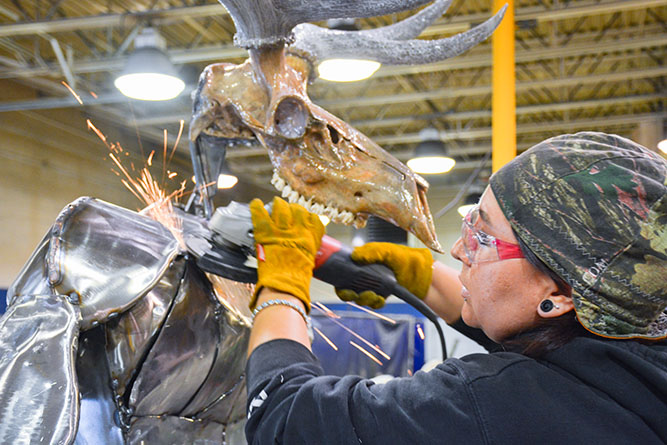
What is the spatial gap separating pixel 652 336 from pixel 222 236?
0.94m

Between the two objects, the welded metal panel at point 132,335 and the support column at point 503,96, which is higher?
the support column at point 503,96

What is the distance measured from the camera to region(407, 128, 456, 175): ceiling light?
870cm

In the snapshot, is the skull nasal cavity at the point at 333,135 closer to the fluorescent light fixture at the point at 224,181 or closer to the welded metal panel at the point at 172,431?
the fluorescent light fixture at the point at 224,181

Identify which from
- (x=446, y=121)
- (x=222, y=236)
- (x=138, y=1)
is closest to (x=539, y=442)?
(x=222, y=236)

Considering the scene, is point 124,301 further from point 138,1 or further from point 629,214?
point 138,1

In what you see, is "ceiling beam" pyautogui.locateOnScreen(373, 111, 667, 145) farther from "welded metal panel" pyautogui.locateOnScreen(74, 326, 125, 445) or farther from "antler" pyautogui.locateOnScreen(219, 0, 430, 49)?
"welded metal panel" pyautogui.locateOnScreen(74, 326, 125, 445)

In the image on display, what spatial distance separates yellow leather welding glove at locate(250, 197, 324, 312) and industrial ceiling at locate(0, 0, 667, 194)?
5.87m

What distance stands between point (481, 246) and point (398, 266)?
657 mm

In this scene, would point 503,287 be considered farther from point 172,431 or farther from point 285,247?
point 172,431

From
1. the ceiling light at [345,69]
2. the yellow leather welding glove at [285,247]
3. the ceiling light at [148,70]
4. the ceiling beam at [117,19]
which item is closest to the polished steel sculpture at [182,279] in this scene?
the yellow leather welding glove at [285,247]

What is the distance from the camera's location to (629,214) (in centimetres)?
104

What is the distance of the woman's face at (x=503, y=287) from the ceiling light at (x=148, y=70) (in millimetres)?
4846

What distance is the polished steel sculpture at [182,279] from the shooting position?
1324 mm

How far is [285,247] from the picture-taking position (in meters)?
1.52
